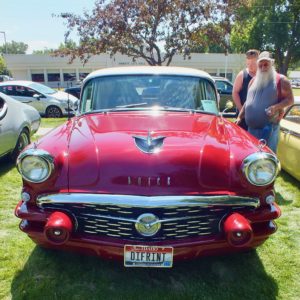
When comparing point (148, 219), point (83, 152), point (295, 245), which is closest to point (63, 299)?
point (148, 219)

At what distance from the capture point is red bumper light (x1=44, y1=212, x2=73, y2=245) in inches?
97.0

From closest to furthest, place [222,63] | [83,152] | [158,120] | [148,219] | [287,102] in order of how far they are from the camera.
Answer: [148,219], [83,152], [158,120], [287,102], [222,63]

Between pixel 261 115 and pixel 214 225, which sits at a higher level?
pixel 261 115

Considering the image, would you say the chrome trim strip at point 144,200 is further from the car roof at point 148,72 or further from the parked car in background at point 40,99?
the parked car in background at point 40,99

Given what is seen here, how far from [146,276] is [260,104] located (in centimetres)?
258

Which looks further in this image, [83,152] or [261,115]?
[261,115]

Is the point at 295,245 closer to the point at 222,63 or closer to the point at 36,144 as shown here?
the point at 36,144

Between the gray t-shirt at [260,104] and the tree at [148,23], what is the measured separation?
12936 mm

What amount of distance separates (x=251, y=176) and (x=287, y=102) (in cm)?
205

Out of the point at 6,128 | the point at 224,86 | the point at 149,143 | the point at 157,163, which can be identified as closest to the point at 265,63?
the point at 149,143

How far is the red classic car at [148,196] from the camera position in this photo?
2.50 meters

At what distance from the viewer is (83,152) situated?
2707mm

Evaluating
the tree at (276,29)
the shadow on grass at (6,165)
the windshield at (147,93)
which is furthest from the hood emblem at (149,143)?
the tree at (276,29)

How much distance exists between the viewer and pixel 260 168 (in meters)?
2.66
